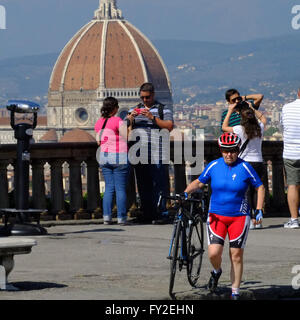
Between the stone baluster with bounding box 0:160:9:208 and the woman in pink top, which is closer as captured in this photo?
the woman in pink top

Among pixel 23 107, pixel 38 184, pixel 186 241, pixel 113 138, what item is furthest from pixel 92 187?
pixel 186 241

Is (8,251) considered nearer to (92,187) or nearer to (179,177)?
(92,187)

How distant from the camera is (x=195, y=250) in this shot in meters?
9.25

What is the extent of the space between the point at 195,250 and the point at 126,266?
3.64 feet

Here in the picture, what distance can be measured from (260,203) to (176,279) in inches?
37.7

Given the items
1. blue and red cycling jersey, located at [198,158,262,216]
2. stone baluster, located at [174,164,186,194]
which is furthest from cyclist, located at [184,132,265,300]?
stone baluster, located at [174,164,186,194]

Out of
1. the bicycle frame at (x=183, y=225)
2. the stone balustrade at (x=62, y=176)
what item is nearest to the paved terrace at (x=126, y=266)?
the bicycle frame at (x=183, y=225)

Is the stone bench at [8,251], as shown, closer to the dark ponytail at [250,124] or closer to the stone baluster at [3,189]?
the dark ponytail at [250,124]

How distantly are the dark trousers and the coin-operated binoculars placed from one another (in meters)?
1.76

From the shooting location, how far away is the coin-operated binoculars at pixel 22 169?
41.6 ft

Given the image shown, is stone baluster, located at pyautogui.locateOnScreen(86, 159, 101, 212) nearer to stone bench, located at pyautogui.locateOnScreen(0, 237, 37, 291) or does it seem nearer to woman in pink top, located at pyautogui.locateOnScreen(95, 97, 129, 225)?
woman in pink top, located at pyautogui.locateOnScreen(95, 97, 129, 225)

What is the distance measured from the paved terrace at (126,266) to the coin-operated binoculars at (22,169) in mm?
259

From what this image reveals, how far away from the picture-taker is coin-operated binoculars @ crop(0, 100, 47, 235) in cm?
1268
